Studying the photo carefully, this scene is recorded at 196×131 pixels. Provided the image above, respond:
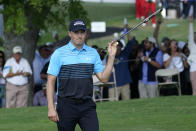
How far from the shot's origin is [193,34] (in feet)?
50.6

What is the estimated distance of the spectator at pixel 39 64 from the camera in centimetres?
1653

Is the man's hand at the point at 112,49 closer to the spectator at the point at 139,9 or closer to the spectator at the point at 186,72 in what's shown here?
the spectator at the point at 186,72

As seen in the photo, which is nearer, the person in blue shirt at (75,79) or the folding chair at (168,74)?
the person in blue shirt at (75,79)

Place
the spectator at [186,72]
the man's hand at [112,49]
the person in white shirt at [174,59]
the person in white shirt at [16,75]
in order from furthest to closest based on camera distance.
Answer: the spectator at [186,72] → the person in white shirt at [174,59] → the person in white shirt at [16,75] → the man's hand at [112,49]

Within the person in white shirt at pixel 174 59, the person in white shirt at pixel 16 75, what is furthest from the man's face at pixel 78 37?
the person in white shirt at pixel 174 59

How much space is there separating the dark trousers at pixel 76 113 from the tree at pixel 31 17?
23.5 ft

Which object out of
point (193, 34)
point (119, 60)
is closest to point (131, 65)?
point (119, 60)

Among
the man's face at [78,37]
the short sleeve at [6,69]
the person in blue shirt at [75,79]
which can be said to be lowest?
the person in blue shirt at [75,79]

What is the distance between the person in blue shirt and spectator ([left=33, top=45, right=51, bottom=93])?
9748mm

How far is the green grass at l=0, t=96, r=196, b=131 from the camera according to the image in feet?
35.9

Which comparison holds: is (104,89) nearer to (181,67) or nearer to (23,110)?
(181,67)

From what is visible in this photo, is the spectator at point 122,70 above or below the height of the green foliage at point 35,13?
below

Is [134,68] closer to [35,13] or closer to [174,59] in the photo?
[174,59]


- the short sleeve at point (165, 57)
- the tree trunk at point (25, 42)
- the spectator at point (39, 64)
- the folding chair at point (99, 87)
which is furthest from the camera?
the spectator at point (39, 64)
